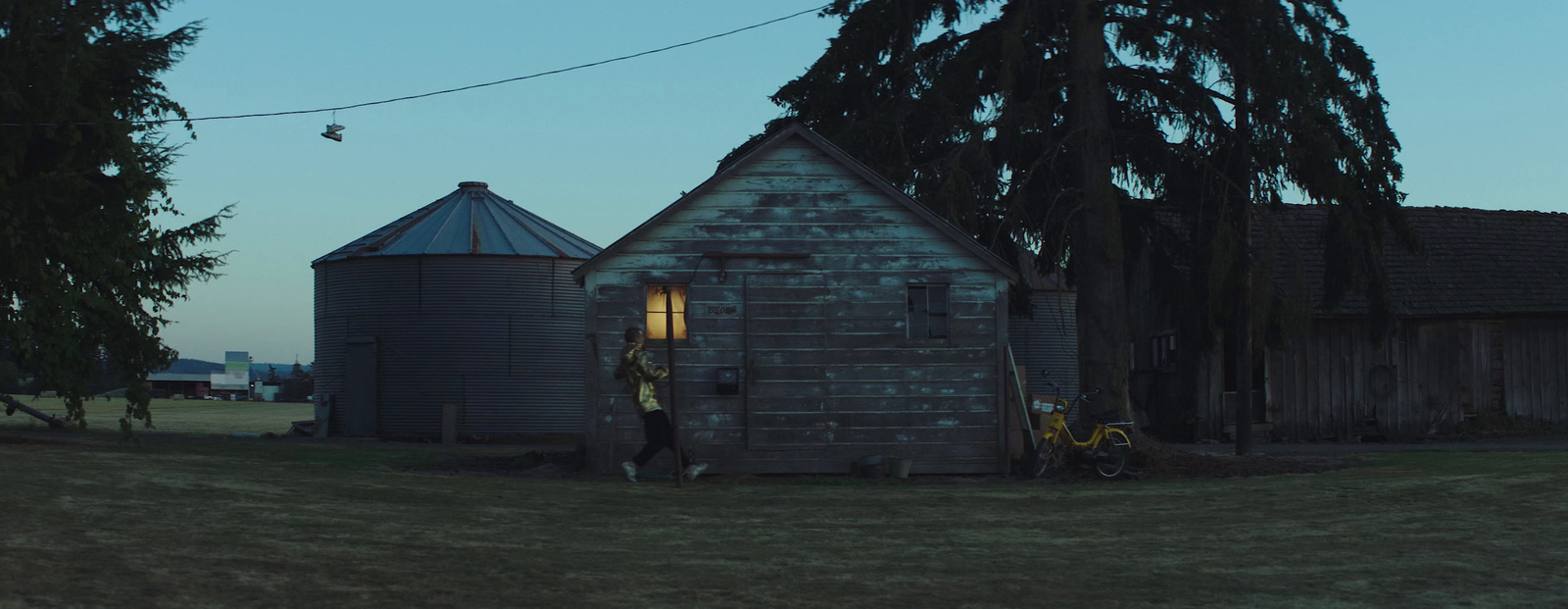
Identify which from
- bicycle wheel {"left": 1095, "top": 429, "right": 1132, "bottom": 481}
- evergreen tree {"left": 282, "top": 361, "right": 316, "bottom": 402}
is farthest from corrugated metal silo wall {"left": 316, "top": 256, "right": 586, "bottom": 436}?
evergreen tree {"left": 282, "top": 361, "right": 316, "bottom": 402}

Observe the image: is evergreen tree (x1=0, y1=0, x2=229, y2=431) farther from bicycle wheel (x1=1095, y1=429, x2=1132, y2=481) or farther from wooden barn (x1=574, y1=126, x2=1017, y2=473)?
bicycle wheel (x1=1095, y1=429, x2=1132, y2=481)

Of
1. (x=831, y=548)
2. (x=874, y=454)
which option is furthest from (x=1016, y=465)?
(x=831, y=548)

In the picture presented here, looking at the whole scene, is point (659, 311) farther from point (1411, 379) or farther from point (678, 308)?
point (1411, 379)

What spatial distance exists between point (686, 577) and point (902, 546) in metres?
2.48

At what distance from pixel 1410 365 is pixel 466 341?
20.7 meters

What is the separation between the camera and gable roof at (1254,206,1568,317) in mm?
33594

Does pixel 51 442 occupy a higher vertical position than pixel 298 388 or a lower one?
lower

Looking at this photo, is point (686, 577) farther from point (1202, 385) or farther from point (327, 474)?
point (1202, 385)

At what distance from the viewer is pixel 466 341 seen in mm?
33938

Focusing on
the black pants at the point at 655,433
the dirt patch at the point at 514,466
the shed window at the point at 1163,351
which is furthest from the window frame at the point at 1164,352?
the black pants at the point at 655,433

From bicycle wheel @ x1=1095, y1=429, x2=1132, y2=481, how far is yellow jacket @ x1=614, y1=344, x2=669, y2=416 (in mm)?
5992

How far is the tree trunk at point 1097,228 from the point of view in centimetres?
2231

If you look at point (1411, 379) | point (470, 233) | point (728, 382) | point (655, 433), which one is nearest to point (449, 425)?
point (470, 233)

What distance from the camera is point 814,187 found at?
20.7 m
